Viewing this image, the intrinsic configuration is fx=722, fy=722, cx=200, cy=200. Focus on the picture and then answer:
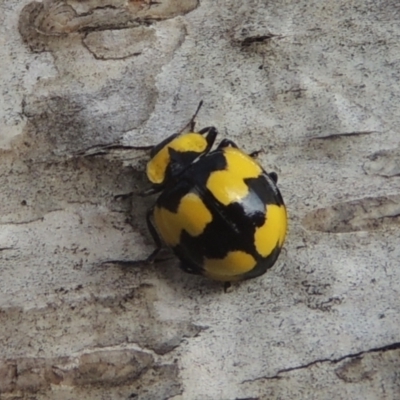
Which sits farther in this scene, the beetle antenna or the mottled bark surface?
the beetle antenna

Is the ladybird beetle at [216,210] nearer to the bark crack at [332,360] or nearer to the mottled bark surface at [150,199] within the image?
the mottled bark surface at [150,199]

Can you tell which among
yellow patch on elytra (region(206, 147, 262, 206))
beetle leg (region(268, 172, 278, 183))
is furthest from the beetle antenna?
beetle leg (region(268, 172, 278, 183))

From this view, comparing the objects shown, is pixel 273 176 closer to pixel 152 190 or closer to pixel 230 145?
pixel 230 145

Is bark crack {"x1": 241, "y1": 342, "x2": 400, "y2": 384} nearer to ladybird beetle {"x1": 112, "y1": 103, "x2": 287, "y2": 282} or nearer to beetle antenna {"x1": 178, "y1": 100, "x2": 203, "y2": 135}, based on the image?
ladybird beetle {"x1": 112, "y1": 103, "x2": 287, "y2": 282}

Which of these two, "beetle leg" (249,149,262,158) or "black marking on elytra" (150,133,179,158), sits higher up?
"black marking on elytra" (150,133,179,158)

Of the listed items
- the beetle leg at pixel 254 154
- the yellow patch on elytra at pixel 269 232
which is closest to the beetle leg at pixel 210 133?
the beetle leg at pixel 254 154

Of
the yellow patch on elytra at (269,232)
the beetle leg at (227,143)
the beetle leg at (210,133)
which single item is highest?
the beetle leg at (210,133)
